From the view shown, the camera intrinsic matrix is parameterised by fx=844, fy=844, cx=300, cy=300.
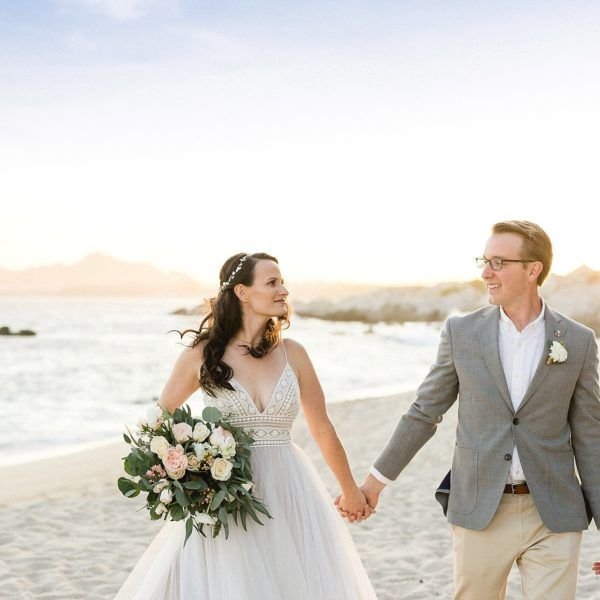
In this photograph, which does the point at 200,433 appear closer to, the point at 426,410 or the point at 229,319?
the point at 229,319

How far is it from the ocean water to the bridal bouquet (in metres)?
0.55

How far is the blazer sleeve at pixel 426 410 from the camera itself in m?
3.82

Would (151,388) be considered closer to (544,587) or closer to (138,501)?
(138,501)

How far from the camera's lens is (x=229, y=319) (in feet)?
13.9

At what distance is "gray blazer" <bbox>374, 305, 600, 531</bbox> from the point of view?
353cm

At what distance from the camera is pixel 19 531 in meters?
7.82

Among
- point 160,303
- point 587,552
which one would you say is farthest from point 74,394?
point 160,303

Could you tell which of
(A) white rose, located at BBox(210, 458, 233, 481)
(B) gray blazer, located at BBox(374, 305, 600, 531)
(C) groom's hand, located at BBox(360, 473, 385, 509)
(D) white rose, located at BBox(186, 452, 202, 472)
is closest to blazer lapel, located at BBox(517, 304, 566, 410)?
(B) gray blazer, located at BBox(374, 305, 600, 531)

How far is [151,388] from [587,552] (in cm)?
2041

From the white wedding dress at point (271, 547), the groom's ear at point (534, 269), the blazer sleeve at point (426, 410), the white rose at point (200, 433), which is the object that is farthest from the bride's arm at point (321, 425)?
the groom's ear at point (534, 269)

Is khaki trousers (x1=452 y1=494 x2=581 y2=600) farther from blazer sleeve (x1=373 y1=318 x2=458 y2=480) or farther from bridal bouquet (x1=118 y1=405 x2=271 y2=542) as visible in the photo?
bridal bouquet (x1=118 y1=405 x2=271 y2=542)

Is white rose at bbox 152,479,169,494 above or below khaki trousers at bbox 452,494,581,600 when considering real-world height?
above

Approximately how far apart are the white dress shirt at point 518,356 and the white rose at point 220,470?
46.7 inches

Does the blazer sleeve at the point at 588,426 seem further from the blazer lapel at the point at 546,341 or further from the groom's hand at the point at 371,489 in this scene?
the groom's hand at the point at 371,489
